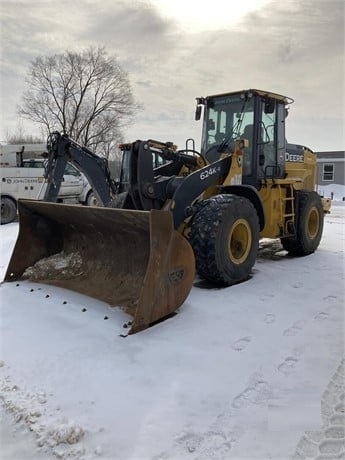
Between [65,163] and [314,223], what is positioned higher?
[65,163]

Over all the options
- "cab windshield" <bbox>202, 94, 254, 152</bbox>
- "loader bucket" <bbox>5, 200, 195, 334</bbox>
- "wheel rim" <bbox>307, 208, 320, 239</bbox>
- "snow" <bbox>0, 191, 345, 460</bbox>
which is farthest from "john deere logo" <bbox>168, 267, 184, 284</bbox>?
"wheel rim" <bbox>307, 208, 320, 239</bbox>

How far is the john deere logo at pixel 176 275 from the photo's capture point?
3951 millimetres

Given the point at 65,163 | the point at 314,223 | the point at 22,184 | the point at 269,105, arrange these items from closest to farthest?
the point at 269,105 → the point at 65,163 → the point at 314,223 → the point at 22,184

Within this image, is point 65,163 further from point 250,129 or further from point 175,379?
point 175,379

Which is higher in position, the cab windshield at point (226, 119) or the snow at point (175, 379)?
the cab windshield at point (226, 119)

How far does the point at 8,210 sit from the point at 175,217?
928 centimetres

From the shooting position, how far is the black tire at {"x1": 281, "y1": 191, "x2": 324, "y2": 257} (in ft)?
23.4

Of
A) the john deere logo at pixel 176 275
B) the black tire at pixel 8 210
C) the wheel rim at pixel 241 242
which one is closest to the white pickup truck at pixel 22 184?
the black tire at pixel 8 210

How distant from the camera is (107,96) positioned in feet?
97.2

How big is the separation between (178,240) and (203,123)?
11.3 ft

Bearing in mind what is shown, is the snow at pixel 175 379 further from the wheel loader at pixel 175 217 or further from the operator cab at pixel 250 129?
the operator cab at pixel 250 129

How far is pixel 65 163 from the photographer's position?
259 inches

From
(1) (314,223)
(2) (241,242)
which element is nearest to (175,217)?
(2) (241,242)

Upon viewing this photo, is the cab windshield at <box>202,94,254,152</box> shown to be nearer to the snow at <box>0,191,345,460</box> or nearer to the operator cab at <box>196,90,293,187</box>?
the operator cab at <box>196,90,293,187</box>
